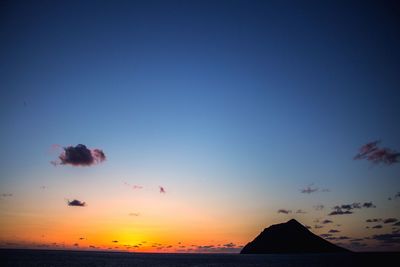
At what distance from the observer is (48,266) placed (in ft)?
393

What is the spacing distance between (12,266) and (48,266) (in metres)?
12.7

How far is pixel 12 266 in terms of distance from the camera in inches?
4550
